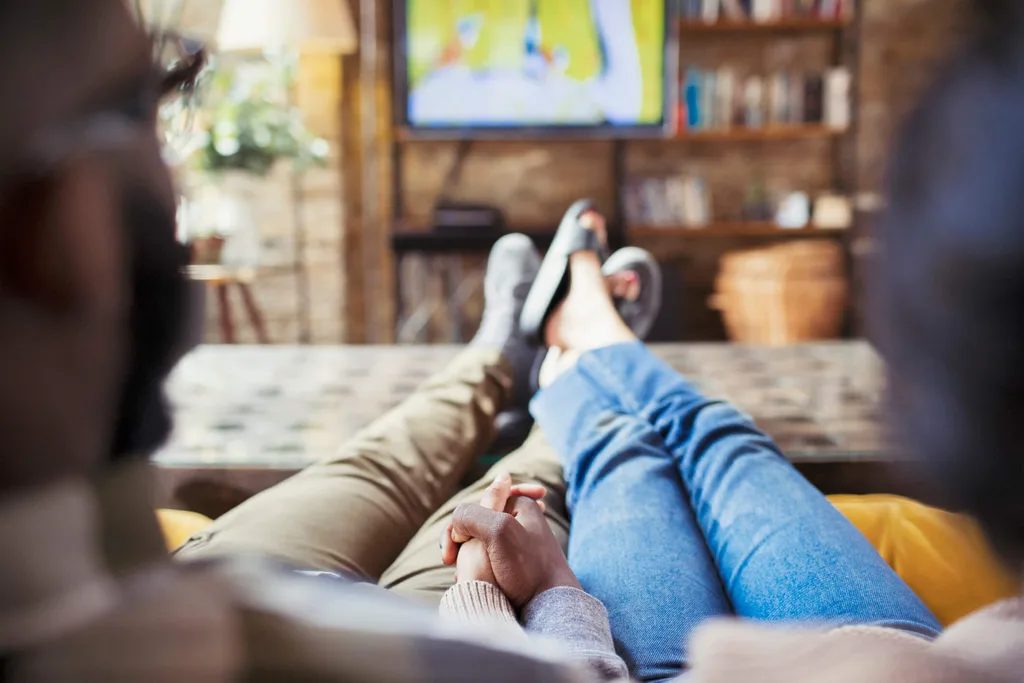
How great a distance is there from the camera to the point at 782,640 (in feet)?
1.09

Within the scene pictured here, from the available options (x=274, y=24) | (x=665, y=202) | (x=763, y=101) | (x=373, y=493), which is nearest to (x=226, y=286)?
(x=274, y=24)

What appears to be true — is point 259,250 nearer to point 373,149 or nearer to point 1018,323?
point 373,149

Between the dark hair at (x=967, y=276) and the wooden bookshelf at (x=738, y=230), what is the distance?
337 centimetres

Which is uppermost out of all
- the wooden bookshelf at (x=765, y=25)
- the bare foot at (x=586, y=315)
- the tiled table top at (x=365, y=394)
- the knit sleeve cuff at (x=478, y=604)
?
the wooden bookshelf at (x=765, y=25)

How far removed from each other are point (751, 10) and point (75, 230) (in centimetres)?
369

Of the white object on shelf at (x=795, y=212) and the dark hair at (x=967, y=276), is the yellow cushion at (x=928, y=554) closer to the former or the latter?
the dark hair at (x=967, y=276)

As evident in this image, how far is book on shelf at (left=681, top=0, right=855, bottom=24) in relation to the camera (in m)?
3.54

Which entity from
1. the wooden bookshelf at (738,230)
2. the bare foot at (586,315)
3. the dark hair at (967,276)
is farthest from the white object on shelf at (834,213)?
the dark hair at (967,276)

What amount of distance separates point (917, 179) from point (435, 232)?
3222 mm

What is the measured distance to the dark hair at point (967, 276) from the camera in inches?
11.2

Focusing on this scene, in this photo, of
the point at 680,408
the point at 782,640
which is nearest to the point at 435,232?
the point at 680,408

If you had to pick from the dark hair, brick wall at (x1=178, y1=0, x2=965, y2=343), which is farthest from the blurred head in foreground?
brick wall at (x1=178, y1=0, x2=965, y2=343)

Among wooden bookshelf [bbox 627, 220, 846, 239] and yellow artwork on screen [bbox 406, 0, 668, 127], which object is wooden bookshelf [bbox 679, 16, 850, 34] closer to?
yellow artwork on screen [bbox 406, 0, 668, 127]

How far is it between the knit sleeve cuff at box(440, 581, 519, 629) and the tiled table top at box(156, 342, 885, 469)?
0.43 meters
